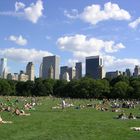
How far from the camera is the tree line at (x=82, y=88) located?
14100 centimetres

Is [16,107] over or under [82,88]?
under

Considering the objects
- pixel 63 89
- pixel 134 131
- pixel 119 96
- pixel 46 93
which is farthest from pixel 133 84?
pixel 134 131

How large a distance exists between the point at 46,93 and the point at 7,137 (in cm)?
15612

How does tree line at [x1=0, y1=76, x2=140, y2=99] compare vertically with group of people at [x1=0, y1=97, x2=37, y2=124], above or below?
above

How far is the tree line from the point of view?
463ft

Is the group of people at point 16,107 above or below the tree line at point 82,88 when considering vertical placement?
below

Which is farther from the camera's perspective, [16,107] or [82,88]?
[82,88]

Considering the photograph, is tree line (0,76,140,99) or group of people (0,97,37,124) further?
tree line (0,76,140,99)

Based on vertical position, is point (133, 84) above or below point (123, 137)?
above

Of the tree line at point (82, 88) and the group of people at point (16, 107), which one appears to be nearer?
the group of people at point (16, 107)

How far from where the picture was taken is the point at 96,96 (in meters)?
152

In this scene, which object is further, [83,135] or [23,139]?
[83,135]

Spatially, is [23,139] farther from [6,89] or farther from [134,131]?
[6,89]

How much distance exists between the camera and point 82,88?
15475cm
